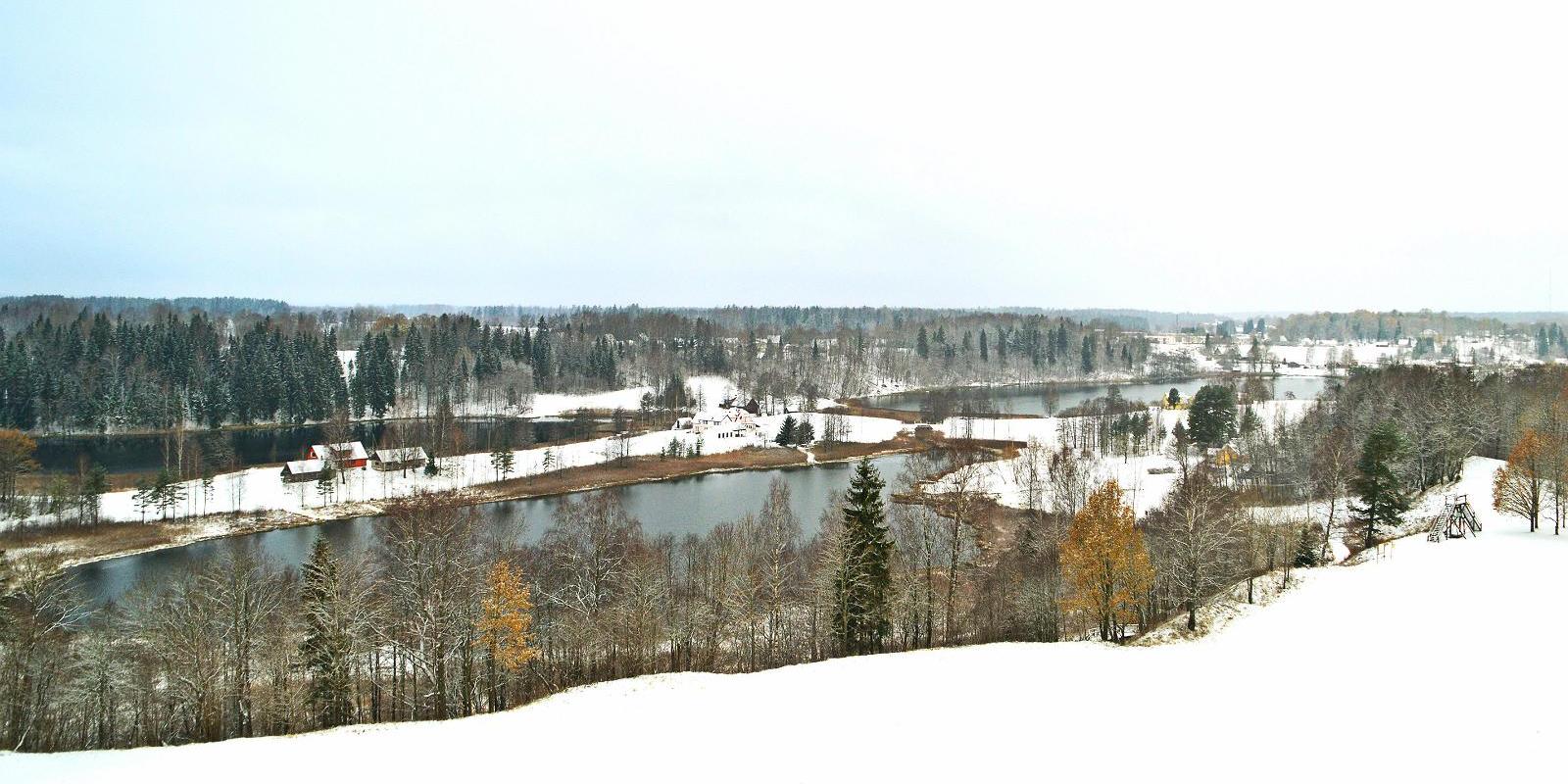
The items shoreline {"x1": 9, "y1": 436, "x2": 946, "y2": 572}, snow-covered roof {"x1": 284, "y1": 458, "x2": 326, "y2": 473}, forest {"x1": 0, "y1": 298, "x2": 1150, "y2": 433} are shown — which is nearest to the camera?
shoreline {"x1": 9, "y1": 436, "x2": 946, "y2": 572}

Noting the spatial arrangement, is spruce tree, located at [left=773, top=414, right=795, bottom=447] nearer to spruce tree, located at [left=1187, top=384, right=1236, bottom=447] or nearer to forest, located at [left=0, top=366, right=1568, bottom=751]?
spruce tree, located at [left=1187, top=384, right=1236, bottom=447]

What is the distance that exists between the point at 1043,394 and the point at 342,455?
71.3 meters

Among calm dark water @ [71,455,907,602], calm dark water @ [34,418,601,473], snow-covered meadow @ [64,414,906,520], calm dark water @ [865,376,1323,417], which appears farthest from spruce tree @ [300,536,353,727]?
calm dark water @ [865,376,1323,417]

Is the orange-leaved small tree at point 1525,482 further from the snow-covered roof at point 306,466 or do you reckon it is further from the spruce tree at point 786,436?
the snow-covered roof at point 306,466

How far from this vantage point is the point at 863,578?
1605 cm

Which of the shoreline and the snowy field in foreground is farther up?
the snowy field in foreground

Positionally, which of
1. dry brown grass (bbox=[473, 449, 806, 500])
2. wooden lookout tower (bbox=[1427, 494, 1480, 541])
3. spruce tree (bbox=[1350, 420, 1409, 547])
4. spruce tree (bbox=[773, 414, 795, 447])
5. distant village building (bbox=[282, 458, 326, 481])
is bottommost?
dry brown grass (bbox=[473, 449, 806, 500])

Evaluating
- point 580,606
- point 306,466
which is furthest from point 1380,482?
point 306,466

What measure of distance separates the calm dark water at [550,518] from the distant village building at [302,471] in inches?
246

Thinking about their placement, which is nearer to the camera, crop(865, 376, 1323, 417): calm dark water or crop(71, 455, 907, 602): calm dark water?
crop(71, 455, 907, 602): calm dark water

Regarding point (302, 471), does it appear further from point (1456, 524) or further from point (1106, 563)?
point (1456, 524)

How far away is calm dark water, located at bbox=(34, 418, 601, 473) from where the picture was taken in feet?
142

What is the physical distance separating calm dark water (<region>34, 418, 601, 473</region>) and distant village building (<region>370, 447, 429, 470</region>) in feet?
6.49

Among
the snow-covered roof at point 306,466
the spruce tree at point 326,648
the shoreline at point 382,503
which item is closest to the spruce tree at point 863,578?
the spruce tree at point 326,648
